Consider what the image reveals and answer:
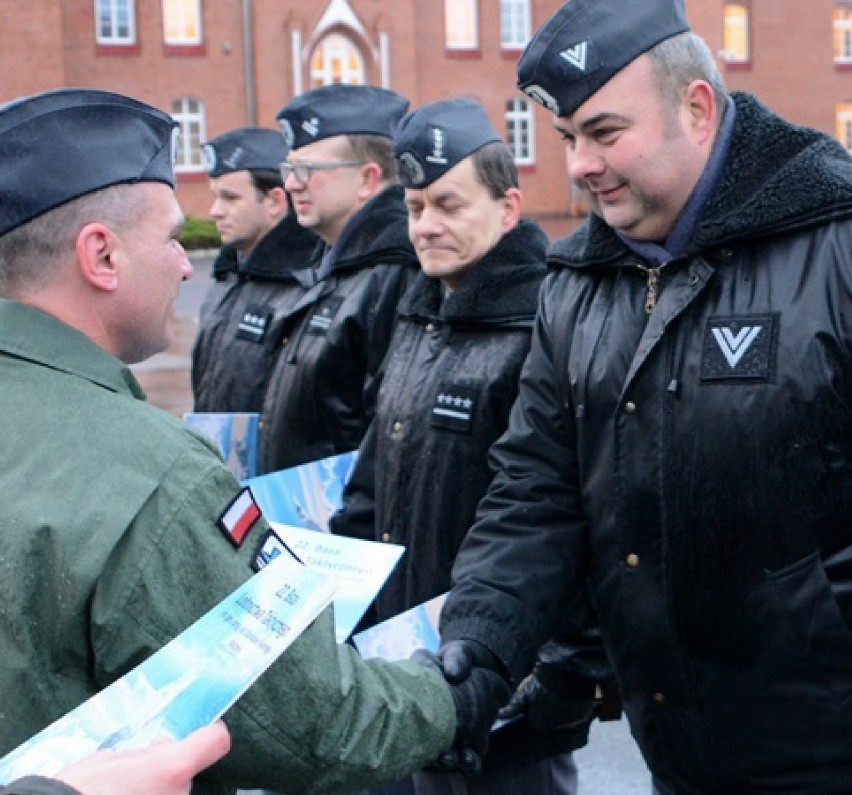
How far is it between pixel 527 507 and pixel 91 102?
1.39 metres

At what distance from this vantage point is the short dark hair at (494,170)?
14.4ft

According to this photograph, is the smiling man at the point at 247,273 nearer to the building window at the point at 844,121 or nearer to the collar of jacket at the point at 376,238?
the collar of jacket at the point at 376,238

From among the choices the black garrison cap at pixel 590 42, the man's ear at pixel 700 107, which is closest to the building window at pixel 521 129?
the black garrison cap at pixel 590 42

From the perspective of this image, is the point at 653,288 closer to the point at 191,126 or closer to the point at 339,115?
the point at 339,115

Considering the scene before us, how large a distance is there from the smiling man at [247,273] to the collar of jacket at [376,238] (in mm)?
460

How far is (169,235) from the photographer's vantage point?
2.36m

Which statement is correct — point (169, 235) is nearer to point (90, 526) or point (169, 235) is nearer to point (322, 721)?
point (90, 526)

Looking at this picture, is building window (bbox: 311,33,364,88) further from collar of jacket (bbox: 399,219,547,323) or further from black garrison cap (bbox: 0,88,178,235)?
black garrison cap (bbox: 0,88,178,235)

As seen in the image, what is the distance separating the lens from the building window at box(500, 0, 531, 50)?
42.9 m

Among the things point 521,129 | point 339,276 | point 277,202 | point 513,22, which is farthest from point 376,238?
point 513,22

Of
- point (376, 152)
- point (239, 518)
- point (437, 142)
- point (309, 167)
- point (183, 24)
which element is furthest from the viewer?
point (183, 24)

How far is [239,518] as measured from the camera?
2152 mm

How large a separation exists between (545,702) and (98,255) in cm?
180

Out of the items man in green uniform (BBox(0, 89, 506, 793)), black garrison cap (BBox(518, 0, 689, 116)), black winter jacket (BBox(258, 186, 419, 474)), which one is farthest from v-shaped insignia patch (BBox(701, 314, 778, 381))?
black winter jacket (BBox(258, 186, 419, 474))
